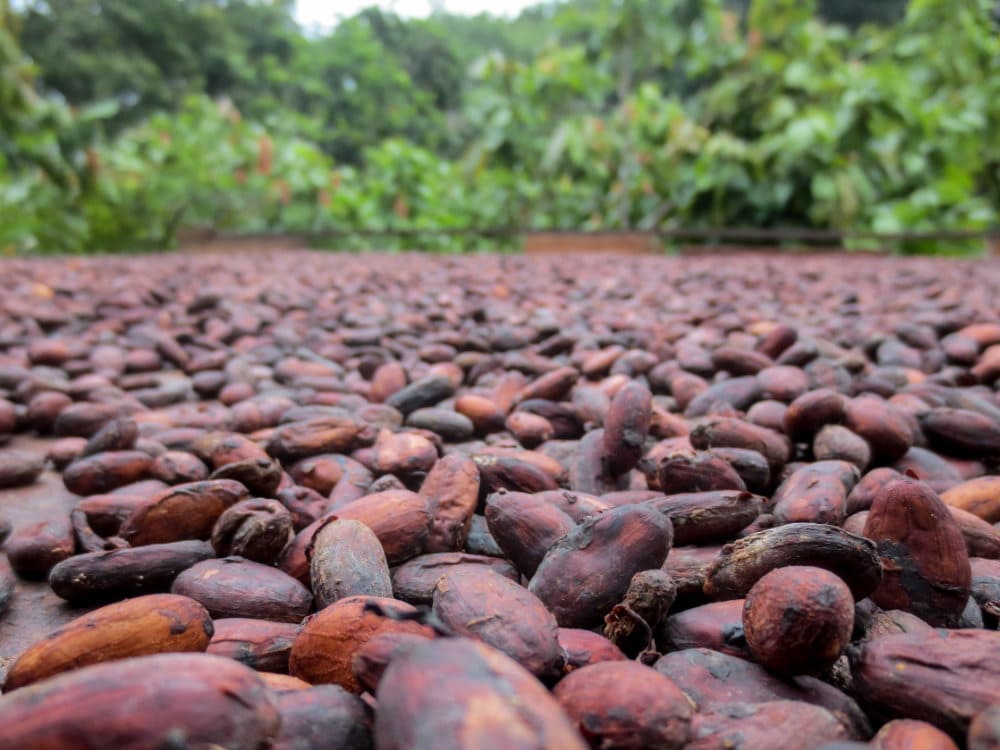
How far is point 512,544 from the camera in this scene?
775 millimetres

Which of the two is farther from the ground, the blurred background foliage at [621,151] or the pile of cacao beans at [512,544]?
the blurred background foliage at [621,151]

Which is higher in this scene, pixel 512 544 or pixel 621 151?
pixel 621 151

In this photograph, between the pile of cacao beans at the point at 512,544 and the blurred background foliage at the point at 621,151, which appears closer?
the pile of cacao beans at the point at 512,544

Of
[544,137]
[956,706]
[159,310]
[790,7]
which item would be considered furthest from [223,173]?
[956,706]

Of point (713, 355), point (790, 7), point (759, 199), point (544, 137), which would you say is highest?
point (790, 7)

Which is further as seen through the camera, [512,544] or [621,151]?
[621,151]

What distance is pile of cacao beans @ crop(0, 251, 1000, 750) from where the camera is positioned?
1.57ft

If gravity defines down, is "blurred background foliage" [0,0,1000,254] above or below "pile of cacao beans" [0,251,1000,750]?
above

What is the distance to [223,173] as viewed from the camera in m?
6.29

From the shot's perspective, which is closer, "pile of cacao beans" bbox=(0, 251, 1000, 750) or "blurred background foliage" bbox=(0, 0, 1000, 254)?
"pile of cacao beans" bbox=(0, 251, 1000, 750)

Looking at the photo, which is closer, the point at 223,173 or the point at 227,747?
the point at 227,747

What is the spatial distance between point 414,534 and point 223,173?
628cm

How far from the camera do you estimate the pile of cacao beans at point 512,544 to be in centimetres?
48

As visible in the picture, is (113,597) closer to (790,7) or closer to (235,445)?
(235,445)
